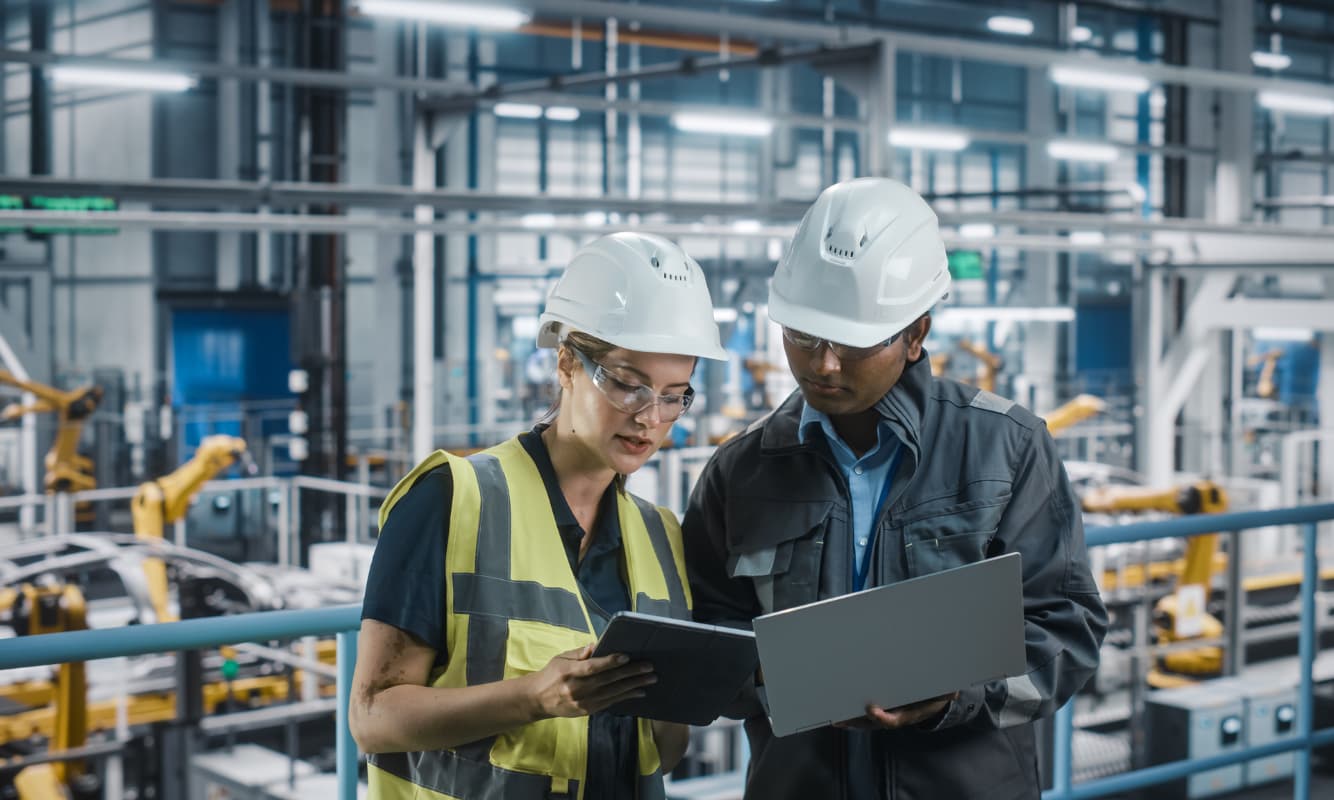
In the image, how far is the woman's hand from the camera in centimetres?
149

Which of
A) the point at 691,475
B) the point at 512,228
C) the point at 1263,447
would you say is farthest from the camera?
the point at 1263,447

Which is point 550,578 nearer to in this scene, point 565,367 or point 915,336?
point 565,367

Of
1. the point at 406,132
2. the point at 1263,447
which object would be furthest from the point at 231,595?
the point at 1263,447

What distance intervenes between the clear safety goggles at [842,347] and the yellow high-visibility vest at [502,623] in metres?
0.44

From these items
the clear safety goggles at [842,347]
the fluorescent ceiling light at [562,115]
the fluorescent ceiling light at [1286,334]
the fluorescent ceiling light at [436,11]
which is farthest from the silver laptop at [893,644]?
the fluorescent ceiling light at [562,115]

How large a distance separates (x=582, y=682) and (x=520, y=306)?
1941cm

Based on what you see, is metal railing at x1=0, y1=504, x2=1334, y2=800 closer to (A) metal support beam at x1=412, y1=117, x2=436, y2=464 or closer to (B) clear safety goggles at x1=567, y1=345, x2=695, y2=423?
(B) clear safety goggles at x1=567, y1=345, x2=695, y2=423

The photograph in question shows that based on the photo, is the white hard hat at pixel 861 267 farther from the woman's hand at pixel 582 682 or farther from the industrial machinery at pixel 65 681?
the industrial machinery at pixel 65 681

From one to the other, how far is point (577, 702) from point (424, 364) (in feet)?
27.0

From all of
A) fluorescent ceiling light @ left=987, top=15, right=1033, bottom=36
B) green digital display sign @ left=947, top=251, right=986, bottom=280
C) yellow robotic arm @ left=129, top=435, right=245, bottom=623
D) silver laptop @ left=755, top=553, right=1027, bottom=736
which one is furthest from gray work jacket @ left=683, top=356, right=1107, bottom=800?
fluorescent ceiling light @ left=987, top=15, right=1033, bottom=36

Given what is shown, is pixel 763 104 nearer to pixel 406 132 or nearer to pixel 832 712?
pixel 406 132

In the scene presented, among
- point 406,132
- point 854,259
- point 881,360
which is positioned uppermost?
point 406,132

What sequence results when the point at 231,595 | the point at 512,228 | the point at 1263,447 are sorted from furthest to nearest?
the point at 1263,447 < the point at 231,595 < the point at 512,228

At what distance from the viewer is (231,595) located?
7.89m
